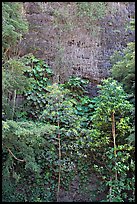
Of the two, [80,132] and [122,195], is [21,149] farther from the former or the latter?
[122,195]

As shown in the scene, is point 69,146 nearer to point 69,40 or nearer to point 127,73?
point 127,73

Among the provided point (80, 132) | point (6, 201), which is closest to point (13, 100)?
point (80, 132)

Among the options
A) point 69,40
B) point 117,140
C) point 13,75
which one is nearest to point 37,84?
point 69,40

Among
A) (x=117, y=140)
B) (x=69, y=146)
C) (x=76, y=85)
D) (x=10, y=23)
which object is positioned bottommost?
(x=69, y=146)

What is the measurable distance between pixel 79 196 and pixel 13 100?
7.41 feet

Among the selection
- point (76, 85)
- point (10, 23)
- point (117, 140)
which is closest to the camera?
point (10, 23)

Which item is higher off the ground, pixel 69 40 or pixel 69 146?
pixel 69 40

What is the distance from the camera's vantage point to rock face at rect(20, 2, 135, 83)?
624 centimetres

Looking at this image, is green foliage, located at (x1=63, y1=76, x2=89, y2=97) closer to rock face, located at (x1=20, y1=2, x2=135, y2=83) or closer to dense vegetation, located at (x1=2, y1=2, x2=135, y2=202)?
rock face, located at (x1=20, y1=2, x2=135, y2=83)

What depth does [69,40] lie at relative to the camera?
6.52m

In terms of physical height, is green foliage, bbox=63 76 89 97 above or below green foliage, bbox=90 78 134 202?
above

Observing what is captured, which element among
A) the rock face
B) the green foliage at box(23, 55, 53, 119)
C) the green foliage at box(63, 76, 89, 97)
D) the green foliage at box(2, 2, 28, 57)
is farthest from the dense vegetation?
the rock face

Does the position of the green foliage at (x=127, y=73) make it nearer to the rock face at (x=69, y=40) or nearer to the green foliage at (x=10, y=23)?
the rock face at (x=69, y=40)

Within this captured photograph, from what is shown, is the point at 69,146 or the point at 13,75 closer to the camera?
the point at 13,75
